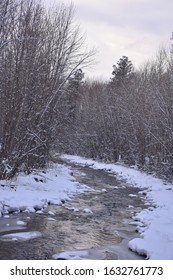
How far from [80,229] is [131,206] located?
4.37 m

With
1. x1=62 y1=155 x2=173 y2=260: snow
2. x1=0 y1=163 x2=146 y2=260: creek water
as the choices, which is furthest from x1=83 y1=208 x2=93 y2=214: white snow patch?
x1=62 y1=155 x2=173 y2=260: snow

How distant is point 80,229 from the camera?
10.5 metres

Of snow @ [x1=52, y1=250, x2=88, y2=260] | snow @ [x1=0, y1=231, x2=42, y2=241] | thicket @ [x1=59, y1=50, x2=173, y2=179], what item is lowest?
snow @ [x1=0, y1=231, x2=42, y2=241]

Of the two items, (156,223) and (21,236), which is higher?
(156,223)

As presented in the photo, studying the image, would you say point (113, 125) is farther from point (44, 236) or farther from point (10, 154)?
point (44, 236)

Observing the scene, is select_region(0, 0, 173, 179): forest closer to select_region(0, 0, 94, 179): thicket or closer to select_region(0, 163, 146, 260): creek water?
select_region(0, 0, 94, 179): thicket

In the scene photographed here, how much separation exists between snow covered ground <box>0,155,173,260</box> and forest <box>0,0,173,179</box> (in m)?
0.89

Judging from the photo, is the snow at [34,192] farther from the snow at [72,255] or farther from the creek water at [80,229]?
the snow at [72,255]

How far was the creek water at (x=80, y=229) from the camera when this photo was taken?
8235 millimetres

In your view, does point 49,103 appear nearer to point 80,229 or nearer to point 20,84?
point 20,84

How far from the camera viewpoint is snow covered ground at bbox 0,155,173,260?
866cm

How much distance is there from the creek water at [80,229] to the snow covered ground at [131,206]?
332 mm

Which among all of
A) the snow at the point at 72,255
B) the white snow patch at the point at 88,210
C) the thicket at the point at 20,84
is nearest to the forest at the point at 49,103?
the thicket at the point at 20,84

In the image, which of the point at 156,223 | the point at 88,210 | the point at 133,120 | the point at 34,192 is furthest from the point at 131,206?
the point at 133,120
